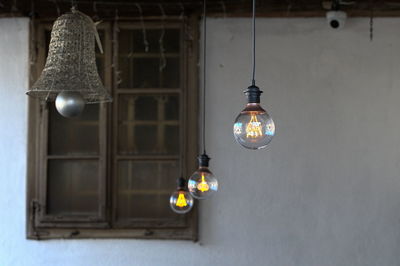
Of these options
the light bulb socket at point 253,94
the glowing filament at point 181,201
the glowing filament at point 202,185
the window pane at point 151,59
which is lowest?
the glowing filament at point 181,201

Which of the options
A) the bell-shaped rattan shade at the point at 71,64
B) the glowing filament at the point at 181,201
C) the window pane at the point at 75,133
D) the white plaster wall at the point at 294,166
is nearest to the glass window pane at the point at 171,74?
the white plaster wall at the point at 294,166

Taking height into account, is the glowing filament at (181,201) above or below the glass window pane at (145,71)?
below

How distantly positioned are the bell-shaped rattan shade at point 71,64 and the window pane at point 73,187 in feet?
4.55

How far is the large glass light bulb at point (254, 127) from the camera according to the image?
81.4 inches

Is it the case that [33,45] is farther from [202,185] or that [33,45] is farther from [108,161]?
[202,185]

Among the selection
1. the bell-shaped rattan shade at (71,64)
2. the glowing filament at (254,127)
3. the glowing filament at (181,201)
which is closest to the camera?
the glowing filament at (254,127)

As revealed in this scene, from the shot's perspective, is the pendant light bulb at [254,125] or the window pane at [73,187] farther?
the window pane at [73,187]

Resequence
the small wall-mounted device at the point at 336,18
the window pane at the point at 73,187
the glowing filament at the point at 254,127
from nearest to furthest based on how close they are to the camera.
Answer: the glowing filament at the point at 254,127, the small wall-mounted device at the point at 336,18, the window pane at the point at 73,187

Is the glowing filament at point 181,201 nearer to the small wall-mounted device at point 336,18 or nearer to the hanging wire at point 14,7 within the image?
the small wall-mounted device at point 336,18

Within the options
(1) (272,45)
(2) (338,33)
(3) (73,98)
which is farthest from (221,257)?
(3) (73,98)

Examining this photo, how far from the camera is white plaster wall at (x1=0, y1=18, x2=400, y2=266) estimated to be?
12.9ft

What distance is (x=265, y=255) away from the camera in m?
3.93

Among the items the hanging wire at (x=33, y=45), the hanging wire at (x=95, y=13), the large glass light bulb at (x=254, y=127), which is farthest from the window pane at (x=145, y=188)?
the large glass light bulb at (x=254, y=127)

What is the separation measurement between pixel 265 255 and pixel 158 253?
724mm
